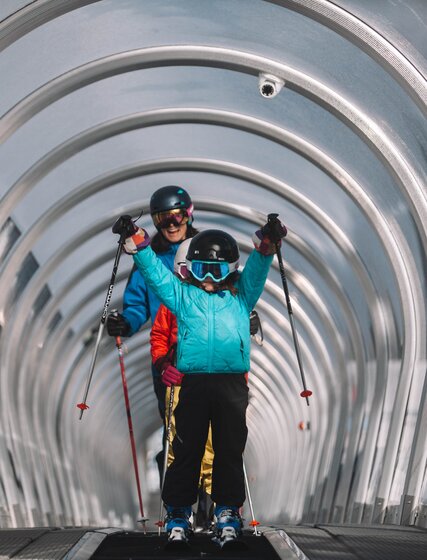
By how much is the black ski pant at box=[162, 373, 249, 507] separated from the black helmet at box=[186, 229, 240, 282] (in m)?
0.63

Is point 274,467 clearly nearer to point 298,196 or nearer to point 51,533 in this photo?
point 298,196

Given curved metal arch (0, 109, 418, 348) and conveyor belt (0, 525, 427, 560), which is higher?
curved metal arch (0, 109, 418, 348)

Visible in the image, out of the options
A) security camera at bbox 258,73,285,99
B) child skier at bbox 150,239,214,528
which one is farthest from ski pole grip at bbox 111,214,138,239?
security camera at bbox 258,73,285,99

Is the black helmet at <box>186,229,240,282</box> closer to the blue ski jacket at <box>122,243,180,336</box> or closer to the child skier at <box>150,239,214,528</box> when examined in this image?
the child skier at <box>150,239,214,528</box>

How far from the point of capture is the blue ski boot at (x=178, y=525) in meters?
5.68

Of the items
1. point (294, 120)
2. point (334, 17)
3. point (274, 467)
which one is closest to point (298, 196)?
point (294, 120)

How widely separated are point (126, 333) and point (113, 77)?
3.08 metres

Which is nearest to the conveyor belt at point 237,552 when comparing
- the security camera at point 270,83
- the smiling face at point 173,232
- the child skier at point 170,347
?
the child skier at point 170,347

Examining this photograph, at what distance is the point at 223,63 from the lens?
29.6 feet

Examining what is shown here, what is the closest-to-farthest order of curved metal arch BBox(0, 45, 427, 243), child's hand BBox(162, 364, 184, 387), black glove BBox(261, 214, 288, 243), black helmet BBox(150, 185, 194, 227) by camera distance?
black glove BBox(261, 214, 288, 243) → child's hand BBox(162, 364, 184, 387) → black helmet BBox(150, 185, 194, 227) → curved metal arch BBox(0, 45, 427, 243)

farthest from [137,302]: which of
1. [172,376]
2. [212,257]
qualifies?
[212,257]

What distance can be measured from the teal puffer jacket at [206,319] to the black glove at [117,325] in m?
1.72

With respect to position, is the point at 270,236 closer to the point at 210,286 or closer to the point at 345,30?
the point at 210,286

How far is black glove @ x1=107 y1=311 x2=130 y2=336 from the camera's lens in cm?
762
